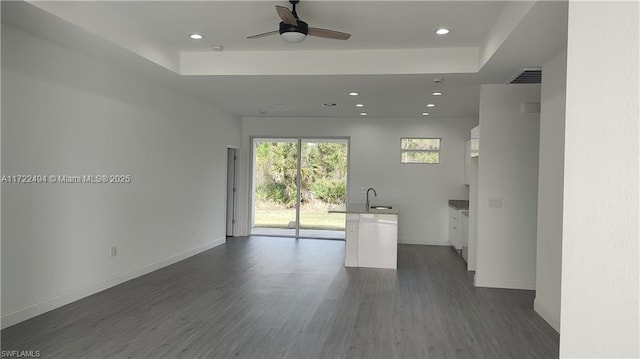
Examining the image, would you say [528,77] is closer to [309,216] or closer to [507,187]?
[507,187]

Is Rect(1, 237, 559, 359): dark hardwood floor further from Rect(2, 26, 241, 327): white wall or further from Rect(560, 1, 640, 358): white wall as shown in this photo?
Rect(560, 1, 640, 358): white wall

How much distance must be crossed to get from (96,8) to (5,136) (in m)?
1.36

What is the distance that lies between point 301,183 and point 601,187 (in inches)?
328

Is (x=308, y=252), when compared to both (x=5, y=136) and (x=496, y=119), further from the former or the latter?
(x=5, y=136)

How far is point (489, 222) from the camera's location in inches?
219

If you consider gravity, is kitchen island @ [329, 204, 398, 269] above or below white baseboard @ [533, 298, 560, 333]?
above

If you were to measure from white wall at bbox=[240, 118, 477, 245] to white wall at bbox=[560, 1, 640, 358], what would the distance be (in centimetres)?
774

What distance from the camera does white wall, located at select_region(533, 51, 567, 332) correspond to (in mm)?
4023

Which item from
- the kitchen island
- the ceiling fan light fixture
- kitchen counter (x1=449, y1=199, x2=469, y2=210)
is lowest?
the kitchen island

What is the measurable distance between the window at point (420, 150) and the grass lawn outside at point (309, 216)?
188 cm

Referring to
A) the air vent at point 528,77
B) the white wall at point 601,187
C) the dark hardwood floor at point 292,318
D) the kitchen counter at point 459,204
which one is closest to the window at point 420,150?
the kitchen counter at point 459,204

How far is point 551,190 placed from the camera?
4230 mm

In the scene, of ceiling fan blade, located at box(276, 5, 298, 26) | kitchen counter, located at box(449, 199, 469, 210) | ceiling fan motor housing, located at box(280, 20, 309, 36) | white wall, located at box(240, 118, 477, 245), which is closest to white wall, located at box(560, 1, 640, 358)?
ceiling fan blade, located at box(276, 5, 298, 26)

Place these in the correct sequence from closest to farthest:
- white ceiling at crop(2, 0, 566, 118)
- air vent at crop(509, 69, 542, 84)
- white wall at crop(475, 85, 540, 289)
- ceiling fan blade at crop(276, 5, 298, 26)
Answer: ceiling fan blade at crop(276, 5, 298, 26) < white ceiling at crop(2, 0, 566, 118) < air vent at crop(509, 69, 542, 84) < white wall at crop(475, 85, 540, 289)
